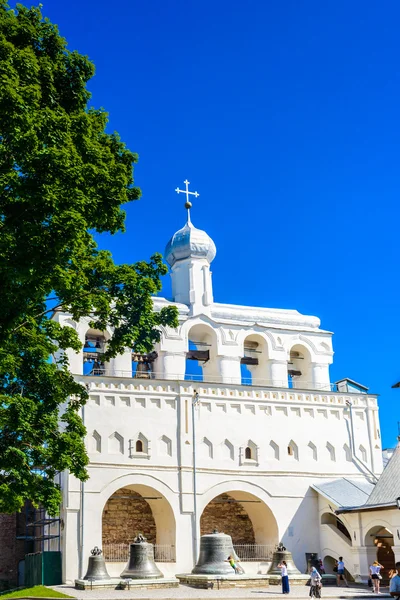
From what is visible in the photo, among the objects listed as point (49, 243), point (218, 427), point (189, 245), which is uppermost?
point (189, 245)

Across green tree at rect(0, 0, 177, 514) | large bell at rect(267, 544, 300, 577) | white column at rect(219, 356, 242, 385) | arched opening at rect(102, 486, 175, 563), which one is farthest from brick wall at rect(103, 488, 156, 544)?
green tree at rect(0, 0, 177, 514)

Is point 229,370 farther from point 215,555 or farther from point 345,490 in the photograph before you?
point 215,555

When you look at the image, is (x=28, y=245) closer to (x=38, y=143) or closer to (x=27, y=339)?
(x=38, y=143)

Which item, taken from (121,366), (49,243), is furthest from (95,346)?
(49,243)

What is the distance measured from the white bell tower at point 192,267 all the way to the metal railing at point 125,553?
813 cm

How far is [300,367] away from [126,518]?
339 inches

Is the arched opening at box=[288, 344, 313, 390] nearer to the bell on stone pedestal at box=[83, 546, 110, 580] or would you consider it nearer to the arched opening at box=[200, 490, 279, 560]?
the arched opening at box=[200, 490, 279, 560]

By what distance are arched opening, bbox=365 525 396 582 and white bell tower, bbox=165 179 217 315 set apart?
30.7 ft

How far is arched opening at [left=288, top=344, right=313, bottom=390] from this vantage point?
2953 cm

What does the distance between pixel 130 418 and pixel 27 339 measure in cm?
970

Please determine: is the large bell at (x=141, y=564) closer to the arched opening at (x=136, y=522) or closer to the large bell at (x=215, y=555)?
the large bell at (x=215, y=555)

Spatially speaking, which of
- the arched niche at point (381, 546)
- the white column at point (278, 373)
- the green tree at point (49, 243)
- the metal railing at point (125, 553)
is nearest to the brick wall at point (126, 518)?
the metal railing at point (125, 553)

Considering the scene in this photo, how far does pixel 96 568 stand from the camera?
22609mm

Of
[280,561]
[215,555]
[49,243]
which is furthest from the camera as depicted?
[280,561]
